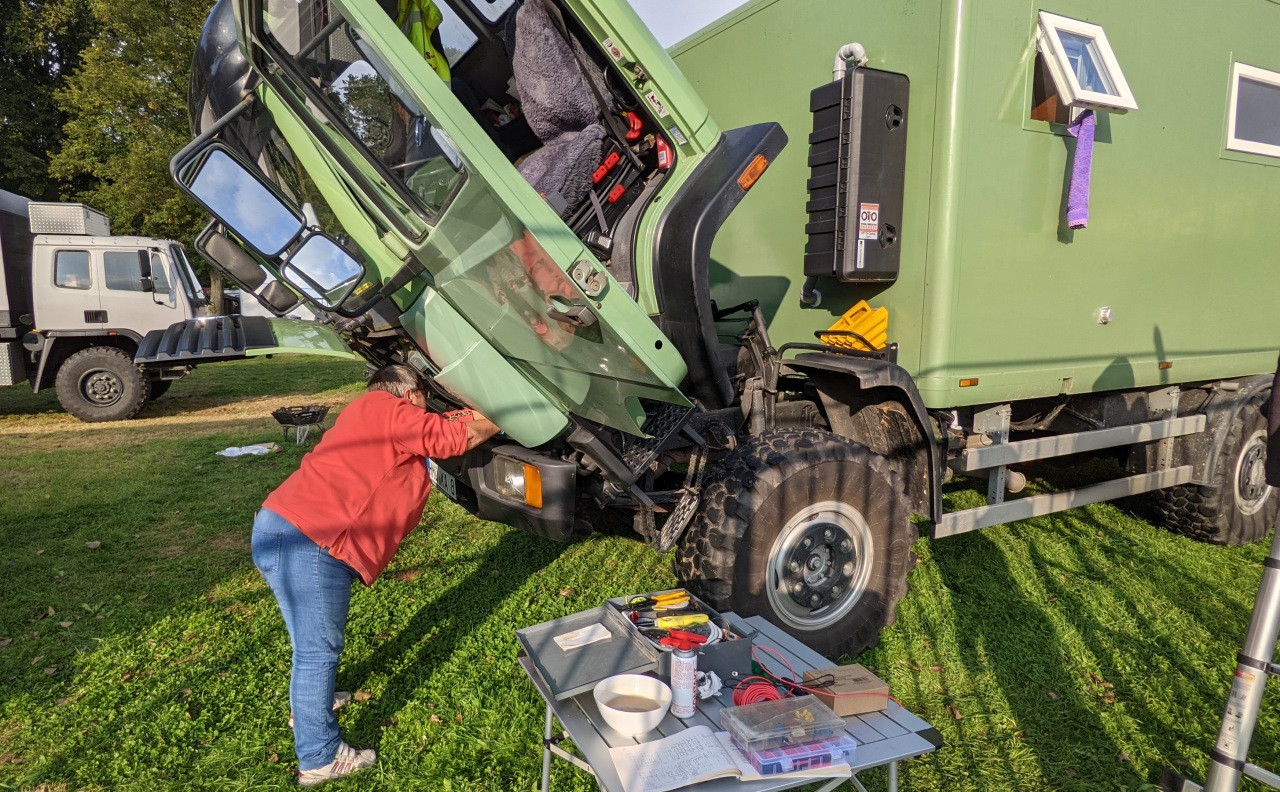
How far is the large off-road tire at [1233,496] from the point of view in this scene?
511 centimetres

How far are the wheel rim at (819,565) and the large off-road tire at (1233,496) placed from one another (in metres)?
3.10

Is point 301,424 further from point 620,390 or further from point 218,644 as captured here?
point 620,390

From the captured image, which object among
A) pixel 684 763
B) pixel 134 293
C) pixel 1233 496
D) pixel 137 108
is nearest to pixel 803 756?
pixel 684 763

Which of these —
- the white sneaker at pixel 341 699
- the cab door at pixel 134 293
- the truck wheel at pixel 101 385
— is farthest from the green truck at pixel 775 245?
the cab door at pixel 134 293

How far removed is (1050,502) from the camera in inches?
173

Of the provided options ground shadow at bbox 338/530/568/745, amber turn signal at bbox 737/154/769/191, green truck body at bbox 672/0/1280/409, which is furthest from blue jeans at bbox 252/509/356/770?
green truck body at bbox 672/0/1280/409

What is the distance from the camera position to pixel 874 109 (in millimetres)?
3543

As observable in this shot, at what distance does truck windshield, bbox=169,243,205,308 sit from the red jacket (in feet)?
35.3

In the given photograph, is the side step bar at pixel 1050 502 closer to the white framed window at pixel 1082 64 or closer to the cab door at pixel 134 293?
the white framed window at pixel 1082 64

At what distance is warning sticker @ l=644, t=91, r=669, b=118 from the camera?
2893mm

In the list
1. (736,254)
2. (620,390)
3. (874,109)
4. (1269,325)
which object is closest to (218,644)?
(620,390)

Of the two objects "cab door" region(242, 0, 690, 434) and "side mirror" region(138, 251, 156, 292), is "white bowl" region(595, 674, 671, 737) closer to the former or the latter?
"cab door" region(242, 0, 690, 434)

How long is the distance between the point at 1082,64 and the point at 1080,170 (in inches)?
19.6

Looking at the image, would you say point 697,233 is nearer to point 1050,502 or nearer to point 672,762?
point 672,762
